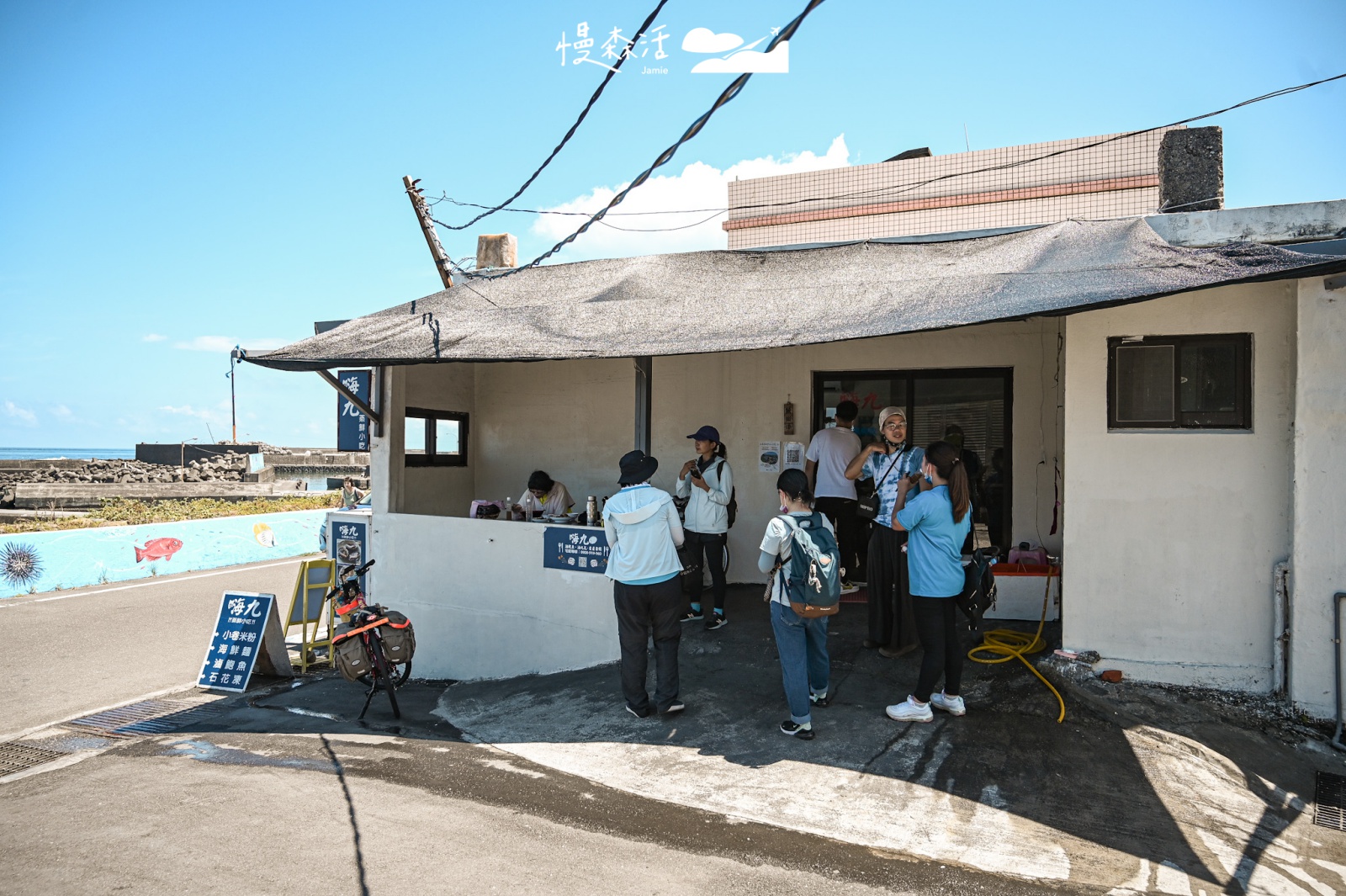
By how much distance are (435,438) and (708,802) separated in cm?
718

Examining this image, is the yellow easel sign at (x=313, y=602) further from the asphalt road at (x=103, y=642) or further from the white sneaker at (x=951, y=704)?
the white sneaker at (x=951, y=704)

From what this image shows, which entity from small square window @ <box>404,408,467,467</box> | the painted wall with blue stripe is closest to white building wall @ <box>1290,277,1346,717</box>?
small square window @ <box>404,408,467,467</box>

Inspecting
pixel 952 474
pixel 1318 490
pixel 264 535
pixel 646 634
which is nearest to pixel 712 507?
pixel 646 634

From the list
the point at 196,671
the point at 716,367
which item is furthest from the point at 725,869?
the point at 196,671

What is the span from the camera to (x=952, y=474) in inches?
200

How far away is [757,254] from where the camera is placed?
7.84m

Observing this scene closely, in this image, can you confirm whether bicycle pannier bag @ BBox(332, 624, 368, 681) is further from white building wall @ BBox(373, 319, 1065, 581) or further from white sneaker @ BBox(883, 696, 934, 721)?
white sneaker @ BBox(883, 696, 934, 721)

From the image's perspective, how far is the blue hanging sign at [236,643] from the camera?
8.19 meters

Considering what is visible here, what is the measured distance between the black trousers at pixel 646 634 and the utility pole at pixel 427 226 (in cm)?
902

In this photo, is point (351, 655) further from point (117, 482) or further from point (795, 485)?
point (117, 482)

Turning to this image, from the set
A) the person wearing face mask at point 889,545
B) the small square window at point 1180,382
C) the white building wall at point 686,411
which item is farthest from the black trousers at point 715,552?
the small square window at point 1180,382

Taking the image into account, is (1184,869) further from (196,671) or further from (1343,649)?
(196,671)

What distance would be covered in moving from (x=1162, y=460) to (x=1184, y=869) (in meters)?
2.98

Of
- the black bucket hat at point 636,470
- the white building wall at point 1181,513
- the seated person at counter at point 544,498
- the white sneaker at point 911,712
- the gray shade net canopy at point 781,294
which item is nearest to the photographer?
the gray shade net canopy at point 781,294
